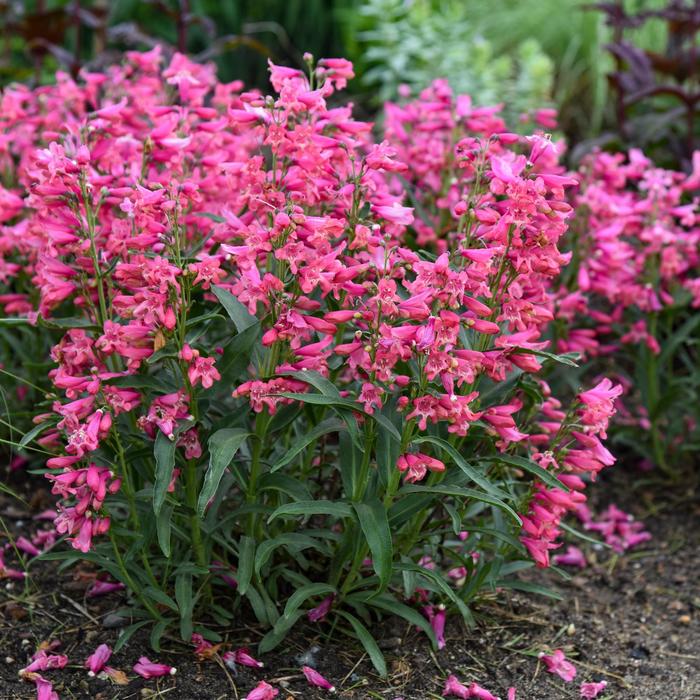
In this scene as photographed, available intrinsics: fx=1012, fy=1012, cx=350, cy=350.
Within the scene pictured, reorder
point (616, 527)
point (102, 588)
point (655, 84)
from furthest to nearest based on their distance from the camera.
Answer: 1. point (655, 84)
2. point (616, 527)
3. point (102, 588)

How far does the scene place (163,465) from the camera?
2488 mm

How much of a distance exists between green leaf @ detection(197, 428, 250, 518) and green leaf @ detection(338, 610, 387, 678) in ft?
2.23

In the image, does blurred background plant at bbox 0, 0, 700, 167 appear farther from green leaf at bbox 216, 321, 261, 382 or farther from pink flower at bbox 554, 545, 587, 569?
green leaf at bbox 216, 321, 261, 382

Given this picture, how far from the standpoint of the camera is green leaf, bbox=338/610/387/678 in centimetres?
284

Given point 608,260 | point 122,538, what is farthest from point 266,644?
point 608,260

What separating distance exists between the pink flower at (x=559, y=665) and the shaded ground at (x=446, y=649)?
0.03 meters

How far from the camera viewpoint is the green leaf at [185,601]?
9.15 ft

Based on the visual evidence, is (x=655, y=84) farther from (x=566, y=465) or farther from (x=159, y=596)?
(x=159, y=596)

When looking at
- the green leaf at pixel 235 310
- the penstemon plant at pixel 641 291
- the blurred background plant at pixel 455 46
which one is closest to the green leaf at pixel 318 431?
the green leaf at pixel 235 310

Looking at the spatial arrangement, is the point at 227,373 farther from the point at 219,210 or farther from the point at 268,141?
the point at 219,210

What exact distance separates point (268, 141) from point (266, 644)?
1402 mm

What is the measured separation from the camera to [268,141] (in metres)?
2.62

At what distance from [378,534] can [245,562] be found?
41cm

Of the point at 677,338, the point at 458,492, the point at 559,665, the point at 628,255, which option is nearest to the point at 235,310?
the point at 458,492
